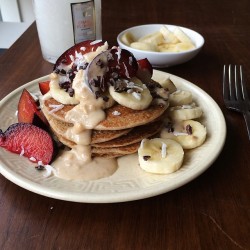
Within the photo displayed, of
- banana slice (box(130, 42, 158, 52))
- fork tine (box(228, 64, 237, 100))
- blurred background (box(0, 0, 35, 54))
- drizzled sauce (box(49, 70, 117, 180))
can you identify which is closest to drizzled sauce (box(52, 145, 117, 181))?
drizzled sauce (box(49, 70, 117, 180))

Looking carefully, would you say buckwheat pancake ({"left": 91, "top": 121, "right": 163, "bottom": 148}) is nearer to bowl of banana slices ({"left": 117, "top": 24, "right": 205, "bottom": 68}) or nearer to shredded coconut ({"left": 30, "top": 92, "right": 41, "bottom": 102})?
shredded coconut ({"left": 30, "top": 92, "right": 41, "bottom": 102})

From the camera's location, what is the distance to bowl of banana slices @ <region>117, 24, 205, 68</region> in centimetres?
148

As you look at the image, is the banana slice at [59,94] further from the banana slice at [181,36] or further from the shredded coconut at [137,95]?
the banana slice at [181,36]

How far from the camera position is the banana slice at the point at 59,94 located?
1.00m

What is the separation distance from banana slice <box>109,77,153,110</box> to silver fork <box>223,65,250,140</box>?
0.36m

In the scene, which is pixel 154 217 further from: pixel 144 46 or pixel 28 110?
pixel 144 46

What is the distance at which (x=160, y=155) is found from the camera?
3.03ft

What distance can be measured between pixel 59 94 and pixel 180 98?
410 mm

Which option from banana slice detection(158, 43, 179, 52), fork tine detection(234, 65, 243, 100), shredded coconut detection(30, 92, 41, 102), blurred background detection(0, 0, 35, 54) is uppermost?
shredded coconut detection(30, 92, 41, 102)

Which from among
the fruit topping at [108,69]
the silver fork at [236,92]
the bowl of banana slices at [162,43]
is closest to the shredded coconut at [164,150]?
the fruit topping at [108,69]

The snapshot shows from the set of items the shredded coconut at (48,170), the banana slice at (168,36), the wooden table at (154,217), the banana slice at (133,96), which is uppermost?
the banana slice at (133,96)

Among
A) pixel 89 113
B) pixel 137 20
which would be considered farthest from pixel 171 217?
pixel 137 20

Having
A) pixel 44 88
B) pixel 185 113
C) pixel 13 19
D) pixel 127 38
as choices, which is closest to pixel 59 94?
pixel 44 88

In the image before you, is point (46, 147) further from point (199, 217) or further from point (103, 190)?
point (199, 217)
